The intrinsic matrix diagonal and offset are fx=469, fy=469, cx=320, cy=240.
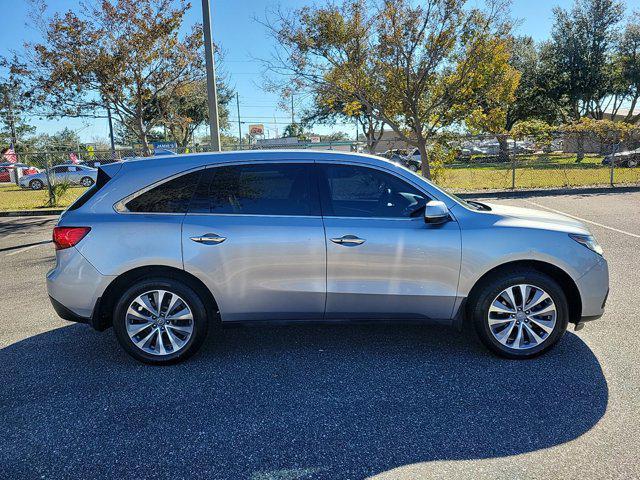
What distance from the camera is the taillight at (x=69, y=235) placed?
372 cm

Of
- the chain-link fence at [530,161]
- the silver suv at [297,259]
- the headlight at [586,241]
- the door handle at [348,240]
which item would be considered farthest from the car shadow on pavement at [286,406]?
the chain-link fence at [530,161]

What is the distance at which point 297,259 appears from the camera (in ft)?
12.1

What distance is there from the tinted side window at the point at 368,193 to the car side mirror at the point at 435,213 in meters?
0.18

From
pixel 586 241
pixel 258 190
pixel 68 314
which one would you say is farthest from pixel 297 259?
pixel 586 241

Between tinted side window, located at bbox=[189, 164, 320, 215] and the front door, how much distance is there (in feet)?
0.57

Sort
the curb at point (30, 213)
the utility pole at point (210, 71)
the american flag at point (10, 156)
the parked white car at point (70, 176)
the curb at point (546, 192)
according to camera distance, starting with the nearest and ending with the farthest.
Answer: the utility pole at point (210, 71) < the curb at point (30, 213) < the curb at point (546, 192) < the american flag at point (10, 156) < the parked white car at point (70, 176)

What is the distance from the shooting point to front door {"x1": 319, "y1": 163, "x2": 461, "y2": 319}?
3.66 metres

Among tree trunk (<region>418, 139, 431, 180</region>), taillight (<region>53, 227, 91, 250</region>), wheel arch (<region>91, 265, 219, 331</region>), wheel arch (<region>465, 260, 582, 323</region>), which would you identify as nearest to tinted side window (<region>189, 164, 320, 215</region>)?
wheel arch (<region>91, 265, 219, 331</region>)

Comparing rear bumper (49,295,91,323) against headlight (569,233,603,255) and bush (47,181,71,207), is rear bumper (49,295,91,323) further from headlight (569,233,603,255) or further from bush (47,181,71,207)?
bush (47,181,71,207)

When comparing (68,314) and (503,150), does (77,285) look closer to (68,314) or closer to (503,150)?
(68,314)

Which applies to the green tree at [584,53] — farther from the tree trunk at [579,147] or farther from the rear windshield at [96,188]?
the rear windshield at [96,188]

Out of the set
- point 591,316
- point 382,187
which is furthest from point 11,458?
point 591,316

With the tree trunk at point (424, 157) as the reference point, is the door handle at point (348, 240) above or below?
below

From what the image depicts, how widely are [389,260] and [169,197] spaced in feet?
6.08
